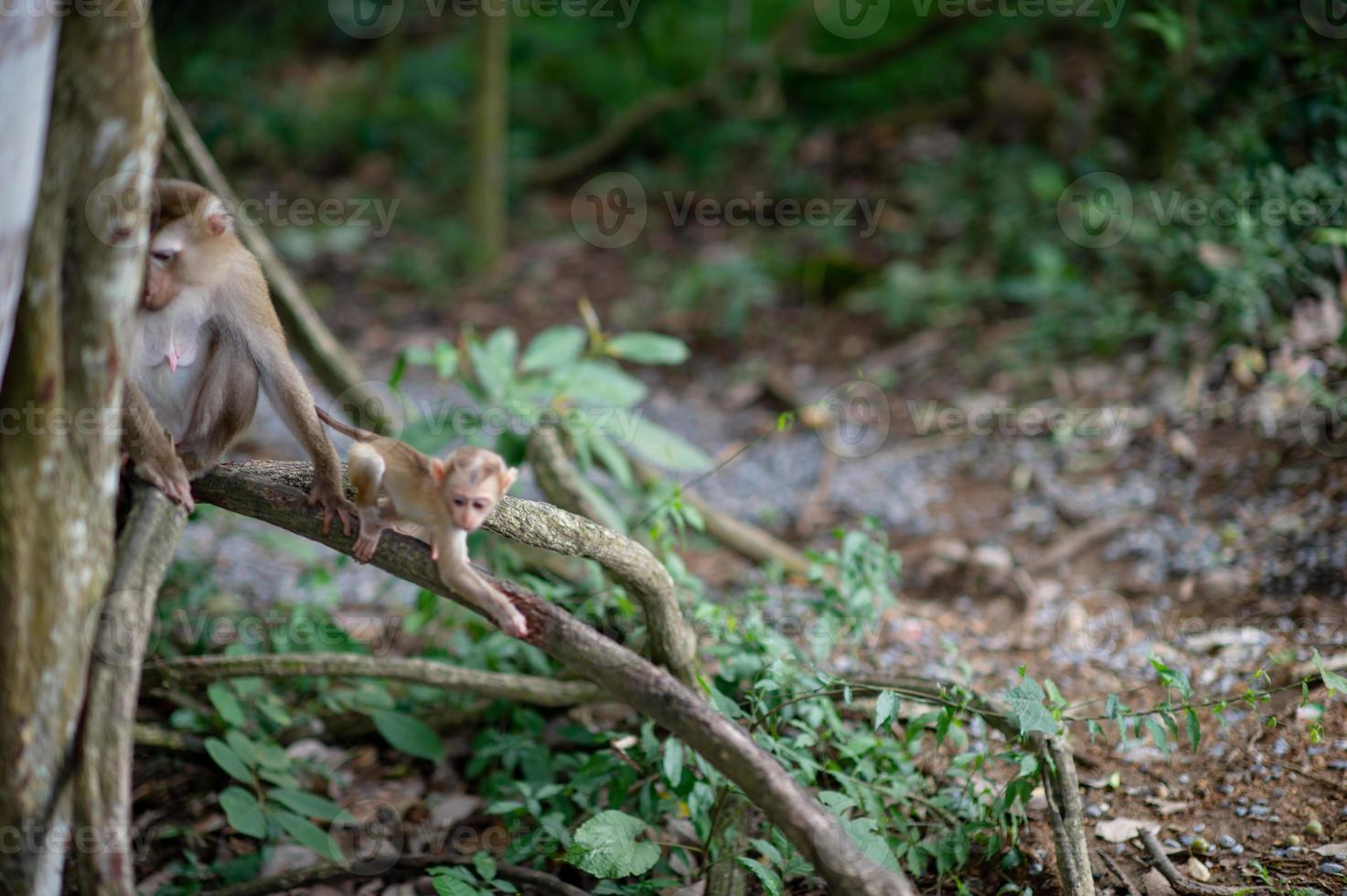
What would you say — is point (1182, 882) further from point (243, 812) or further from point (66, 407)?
point (66, 407)

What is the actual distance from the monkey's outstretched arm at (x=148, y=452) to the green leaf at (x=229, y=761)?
3.16 feet

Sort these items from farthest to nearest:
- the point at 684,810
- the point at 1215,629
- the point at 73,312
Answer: the point at 1215,629, the point at 684,810, the point at 73,312

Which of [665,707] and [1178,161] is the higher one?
[1178,161]

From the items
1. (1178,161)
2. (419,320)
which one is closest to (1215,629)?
(1178,161)

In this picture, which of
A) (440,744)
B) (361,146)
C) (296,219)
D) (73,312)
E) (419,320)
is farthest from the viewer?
(361,146)

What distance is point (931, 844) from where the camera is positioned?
2826mm

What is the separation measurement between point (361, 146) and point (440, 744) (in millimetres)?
7547

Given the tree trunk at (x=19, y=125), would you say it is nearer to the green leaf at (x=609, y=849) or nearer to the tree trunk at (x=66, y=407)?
the tree trunk at (x=66, y=407)

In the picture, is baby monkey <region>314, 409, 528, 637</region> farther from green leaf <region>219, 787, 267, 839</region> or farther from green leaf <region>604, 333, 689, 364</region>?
green leaf <region>604, 333, 689, 364</region>

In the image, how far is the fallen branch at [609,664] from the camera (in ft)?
6.93

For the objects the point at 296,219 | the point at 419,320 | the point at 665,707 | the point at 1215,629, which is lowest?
the point at 1215,629

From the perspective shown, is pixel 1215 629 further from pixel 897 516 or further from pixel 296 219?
pixel 296 219

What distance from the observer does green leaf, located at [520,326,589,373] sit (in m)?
4.05

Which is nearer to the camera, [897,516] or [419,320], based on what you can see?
[897,516]
